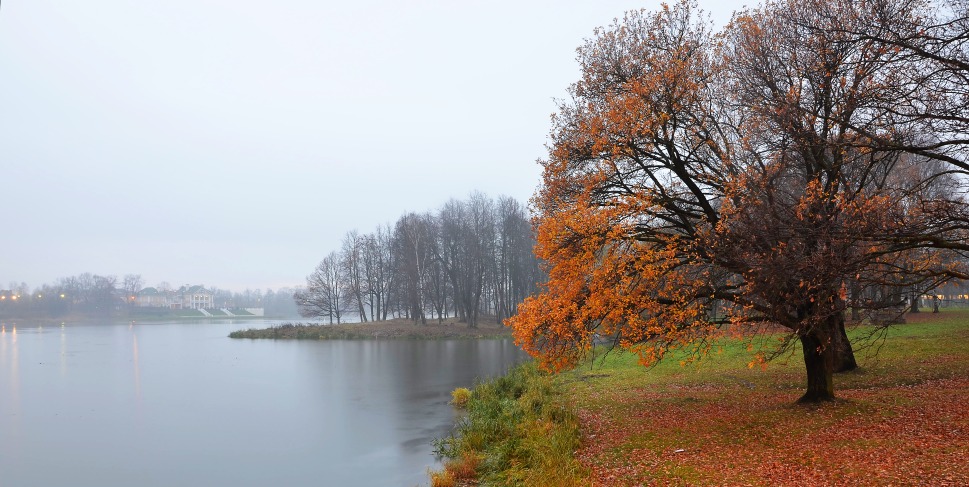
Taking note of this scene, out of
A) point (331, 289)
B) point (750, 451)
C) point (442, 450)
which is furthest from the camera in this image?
point (331, 289)

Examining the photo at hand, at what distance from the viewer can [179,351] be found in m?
44.0

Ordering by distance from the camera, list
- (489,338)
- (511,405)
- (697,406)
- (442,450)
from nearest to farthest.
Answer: (697,406) → (442,450) → (511,405) → (489,338)

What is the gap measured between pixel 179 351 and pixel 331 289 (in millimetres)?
27876

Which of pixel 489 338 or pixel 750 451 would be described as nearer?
pixel 750 451

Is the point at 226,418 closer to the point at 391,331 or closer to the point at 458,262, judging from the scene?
the point at 391,331

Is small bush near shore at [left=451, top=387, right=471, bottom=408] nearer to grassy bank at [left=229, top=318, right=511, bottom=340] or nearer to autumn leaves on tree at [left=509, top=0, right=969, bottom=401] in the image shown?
autumn leaves on tree at [left=509, top=0, right=969, bottom=401]

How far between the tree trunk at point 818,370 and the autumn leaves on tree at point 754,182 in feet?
0.09

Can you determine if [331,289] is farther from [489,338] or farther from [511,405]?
[511,405]

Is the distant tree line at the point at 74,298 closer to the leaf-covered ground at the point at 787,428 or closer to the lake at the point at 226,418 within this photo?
the lake at the point at 226,418

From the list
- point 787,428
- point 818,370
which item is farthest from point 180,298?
point 787,428

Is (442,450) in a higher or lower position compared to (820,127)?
lower

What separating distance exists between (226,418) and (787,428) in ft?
56.9

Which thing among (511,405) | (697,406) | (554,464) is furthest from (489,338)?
(554,464)

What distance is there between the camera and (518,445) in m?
11.4
